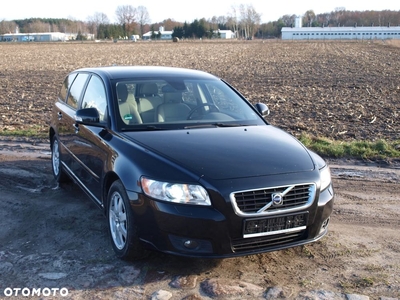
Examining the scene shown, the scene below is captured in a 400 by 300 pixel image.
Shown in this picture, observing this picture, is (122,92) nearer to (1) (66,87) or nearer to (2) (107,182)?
(2) (107,182)

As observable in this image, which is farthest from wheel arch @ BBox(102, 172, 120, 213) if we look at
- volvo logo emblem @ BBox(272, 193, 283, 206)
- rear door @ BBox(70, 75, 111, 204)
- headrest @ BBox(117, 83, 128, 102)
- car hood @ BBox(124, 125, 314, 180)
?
volvo logo emblem @ BBox(272, 193, 283, 206)

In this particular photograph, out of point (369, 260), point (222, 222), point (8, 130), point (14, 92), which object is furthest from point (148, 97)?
point (14, 92)

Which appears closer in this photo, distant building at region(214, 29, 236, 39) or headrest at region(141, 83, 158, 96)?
headrest at region(141, 83, 158, 96)

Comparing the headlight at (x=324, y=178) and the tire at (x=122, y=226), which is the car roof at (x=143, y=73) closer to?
the tire at (x=122, y=226)

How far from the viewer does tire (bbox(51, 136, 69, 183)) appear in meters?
6.43

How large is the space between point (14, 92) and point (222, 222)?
1517 centimetres

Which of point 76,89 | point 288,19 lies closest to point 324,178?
point 76,89

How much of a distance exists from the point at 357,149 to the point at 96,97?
4694 mm

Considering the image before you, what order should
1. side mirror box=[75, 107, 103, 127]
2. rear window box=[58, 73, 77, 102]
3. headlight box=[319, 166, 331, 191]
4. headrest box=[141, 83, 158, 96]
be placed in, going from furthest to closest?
1. rear window box=[58, 73, 77, 102]
2. headrest box=[141, 83, 158, 96]
3. side mirror box=[75, 107, 103, 127]
4. headlight box=[319, 166, 331, 191]

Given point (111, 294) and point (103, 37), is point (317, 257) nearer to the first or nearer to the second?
point (111, 294)

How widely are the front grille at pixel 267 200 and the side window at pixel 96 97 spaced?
6.31ft

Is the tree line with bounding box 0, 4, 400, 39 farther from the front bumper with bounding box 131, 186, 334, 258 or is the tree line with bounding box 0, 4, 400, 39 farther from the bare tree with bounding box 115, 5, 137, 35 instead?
the front bumper with bounding box 131, 186, 334, 258

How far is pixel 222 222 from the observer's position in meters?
3.68

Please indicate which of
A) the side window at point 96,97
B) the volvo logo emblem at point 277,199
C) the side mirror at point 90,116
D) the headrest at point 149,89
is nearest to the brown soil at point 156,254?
the volvo logo emblem at point 277,199
